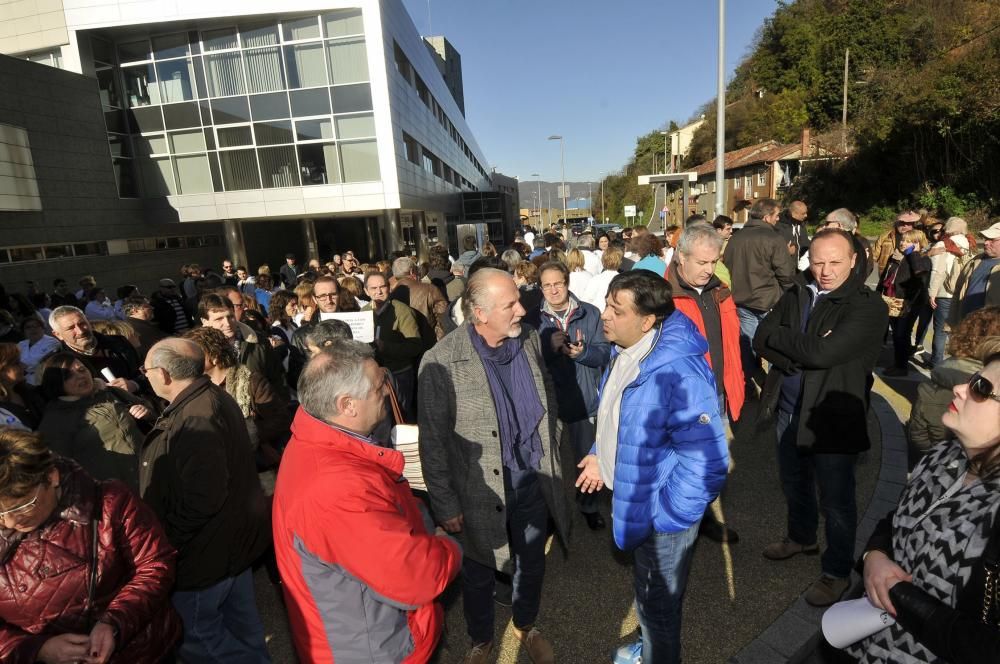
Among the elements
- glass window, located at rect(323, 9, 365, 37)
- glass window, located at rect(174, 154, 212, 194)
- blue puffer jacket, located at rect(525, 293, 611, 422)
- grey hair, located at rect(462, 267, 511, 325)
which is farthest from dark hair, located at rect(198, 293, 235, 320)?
glass window, located at rect(174, 154, 212, 194)

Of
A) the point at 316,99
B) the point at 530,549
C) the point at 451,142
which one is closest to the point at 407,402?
the point at 530,549

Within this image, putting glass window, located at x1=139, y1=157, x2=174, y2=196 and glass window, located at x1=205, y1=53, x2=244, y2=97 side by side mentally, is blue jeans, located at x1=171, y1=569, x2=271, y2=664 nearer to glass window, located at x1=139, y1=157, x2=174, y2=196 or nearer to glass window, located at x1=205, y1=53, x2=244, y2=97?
glass window, located at x1=205, y1=53, x2=244, y2=97

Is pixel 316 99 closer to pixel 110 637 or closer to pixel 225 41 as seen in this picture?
pixel 225 41

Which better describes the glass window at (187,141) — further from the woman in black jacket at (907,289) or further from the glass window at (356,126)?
the woman in black jacket at (907,289)

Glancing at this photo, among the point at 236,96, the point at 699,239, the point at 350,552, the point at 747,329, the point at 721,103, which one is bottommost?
the point at 747,329

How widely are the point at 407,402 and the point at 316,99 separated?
16.8m

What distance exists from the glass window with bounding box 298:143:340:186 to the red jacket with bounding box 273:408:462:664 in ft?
62.6

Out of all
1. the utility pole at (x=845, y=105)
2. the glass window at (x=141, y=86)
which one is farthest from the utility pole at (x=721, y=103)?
the utility pole at (x=845, y=105)

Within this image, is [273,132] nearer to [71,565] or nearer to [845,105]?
[71,565]

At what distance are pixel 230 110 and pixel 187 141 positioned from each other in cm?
214

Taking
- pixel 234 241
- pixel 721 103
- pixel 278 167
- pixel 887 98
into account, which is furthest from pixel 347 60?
pixel 887 98

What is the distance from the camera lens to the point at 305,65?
60.4ft

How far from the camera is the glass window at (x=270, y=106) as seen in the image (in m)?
18.6

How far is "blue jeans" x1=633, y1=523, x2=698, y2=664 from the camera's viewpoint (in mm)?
2334
